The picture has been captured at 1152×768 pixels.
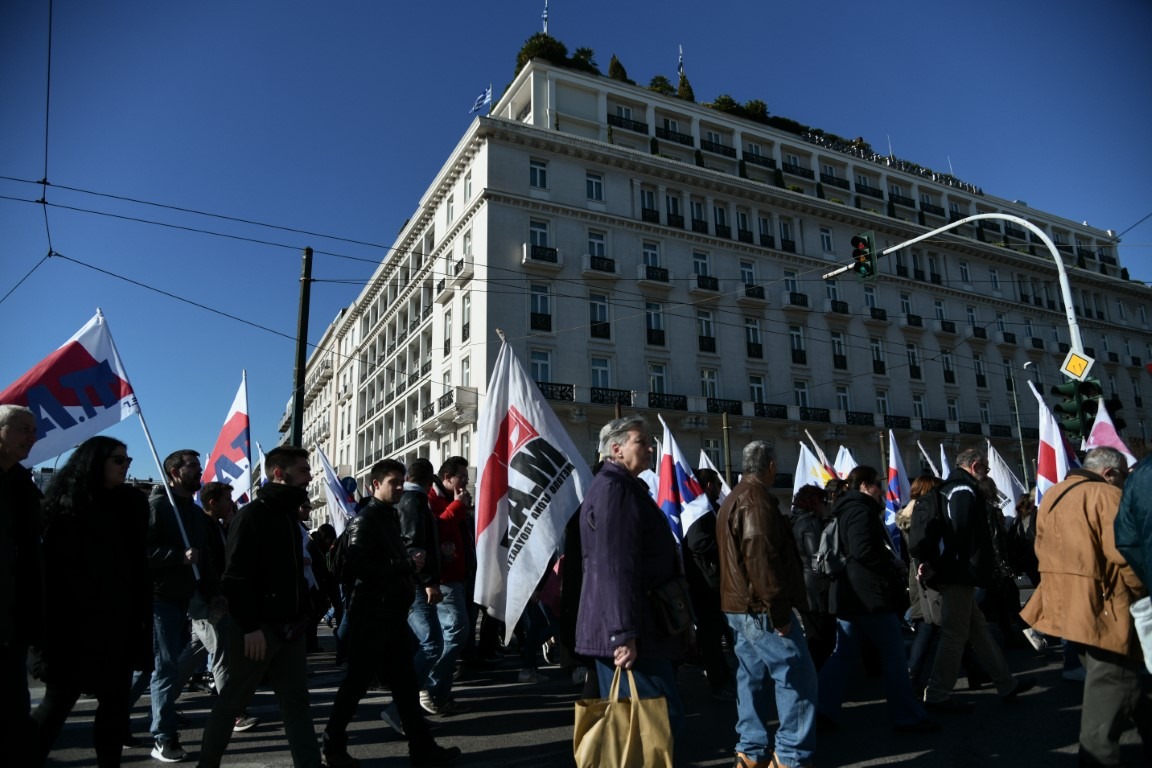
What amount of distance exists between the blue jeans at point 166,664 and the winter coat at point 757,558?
3531mm

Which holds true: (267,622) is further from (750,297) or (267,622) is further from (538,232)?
(750,297)

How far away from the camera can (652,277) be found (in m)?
34.2

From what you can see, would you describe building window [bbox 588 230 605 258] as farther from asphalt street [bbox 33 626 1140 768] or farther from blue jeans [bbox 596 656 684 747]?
blue jeans [bbox 596 656 684 747]

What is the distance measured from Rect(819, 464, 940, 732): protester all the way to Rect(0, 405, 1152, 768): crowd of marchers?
14mm

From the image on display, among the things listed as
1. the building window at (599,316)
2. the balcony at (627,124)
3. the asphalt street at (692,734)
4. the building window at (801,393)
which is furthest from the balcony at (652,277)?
the asphalt street at (692,734)

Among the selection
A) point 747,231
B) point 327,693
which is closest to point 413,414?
point 747,231

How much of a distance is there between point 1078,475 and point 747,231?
35.1 metres

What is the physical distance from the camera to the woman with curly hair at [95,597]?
3570 mm

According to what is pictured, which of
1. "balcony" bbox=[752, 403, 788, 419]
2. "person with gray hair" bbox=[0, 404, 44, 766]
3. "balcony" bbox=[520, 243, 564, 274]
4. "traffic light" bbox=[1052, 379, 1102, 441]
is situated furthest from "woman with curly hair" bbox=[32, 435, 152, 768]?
"balcony" bbox=[752, 403, 788, 419]

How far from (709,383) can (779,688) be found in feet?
103

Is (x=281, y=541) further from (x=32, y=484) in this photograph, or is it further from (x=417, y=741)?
(x=417, y=741)

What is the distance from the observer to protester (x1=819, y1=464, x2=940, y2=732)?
16.0 feet

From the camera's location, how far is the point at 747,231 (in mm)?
37969

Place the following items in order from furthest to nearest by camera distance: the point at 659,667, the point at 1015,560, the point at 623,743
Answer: the point at 1015,560 < the point at 659,667 < the point at 623,743
